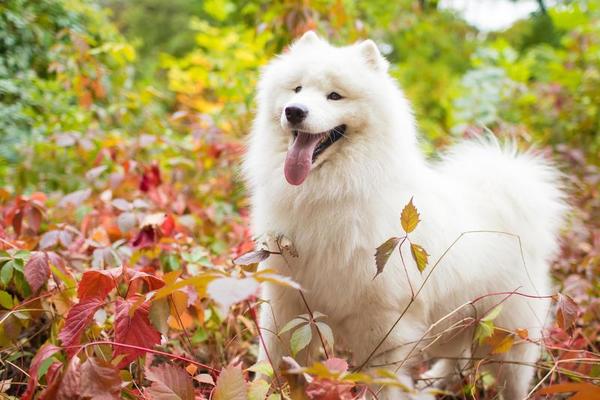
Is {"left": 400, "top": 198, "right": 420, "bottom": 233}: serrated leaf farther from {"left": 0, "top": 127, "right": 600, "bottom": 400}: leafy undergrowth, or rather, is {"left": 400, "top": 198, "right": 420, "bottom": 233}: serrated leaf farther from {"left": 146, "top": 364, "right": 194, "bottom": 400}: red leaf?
{"left": 146, "top": 364, "right": 194, "bottom": 400}: red leaf

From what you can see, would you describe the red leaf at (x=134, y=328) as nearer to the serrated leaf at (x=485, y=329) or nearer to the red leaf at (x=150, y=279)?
the red leaf at (x=150, y=279)

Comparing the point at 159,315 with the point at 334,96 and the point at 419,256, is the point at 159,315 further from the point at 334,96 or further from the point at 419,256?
the point at 334,96

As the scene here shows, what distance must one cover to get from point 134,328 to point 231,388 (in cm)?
37

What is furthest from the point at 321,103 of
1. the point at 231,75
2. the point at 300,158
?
the point at 231,75

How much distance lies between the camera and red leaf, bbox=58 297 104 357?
1.56 metres

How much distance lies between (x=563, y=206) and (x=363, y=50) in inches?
58.9

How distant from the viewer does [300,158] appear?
223cm

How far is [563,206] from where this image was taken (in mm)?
2941

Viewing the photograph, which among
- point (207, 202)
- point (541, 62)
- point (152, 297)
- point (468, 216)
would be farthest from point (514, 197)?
point (541, 62)

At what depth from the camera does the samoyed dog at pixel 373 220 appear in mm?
2158

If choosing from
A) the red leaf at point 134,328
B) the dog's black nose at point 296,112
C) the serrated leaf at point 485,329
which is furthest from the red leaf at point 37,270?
the serrated leaf at point 485,329

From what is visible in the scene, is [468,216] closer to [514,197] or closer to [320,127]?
[514,197]

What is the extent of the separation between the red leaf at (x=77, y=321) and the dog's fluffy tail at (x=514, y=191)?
6.14 ft

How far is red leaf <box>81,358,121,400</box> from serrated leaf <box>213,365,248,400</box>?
11.8 inches
